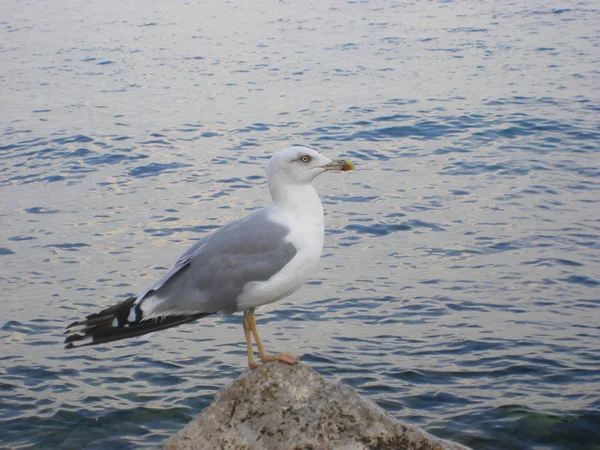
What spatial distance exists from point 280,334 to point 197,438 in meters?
3.18

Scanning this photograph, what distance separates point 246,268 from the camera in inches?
214

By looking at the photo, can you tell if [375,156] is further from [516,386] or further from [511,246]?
[516,386]

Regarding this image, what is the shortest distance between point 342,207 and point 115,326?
255 inches

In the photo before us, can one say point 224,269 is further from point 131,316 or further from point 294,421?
point 294,421

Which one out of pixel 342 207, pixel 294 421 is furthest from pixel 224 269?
pixel 342 207

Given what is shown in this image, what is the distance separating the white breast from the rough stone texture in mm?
482

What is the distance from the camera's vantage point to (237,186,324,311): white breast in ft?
17.6

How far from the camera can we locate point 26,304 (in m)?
8.98

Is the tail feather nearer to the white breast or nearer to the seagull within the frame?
the seagull

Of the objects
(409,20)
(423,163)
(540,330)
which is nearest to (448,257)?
(540,330)

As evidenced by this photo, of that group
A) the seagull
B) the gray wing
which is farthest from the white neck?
the gray wing

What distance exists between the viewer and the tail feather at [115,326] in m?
5.45

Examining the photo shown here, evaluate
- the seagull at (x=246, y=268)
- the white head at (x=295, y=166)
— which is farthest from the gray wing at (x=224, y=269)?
the white head at (x=295, y=166)

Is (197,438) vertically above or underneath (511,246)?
above
